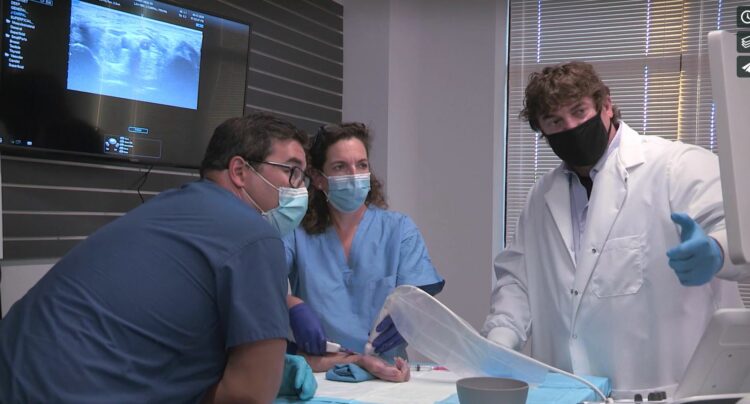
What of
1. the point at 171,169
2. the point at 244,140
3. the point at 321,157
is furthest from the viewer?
the point at 171,169

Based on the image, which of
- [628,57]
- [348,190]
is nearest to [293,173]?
[348,190]

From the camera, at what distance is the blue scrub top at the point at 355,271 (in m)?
2.35

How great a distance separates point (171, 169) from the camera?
3221 millimetres

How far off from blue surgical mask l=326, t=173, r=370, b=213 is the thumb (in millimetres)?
1217

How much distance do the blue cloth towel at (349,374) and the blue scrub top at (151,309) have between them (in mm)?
474

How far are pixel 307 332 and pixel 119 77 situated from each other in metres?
1.29

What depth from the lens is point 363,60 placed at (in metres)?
4.37

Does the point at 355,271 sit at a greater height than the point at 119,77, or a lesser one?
lesser

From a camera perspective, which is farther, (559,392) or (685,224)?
Answer: (559,392)

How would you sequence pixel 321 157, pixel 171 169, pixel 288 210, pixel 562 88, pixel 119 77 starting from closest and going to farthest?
pixel 288 210 < pixel 562 88 < pixel 321 157 < pixel 119 77 < pixel 171 169

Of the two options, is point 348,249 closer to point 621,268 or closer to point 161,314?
point 621,268

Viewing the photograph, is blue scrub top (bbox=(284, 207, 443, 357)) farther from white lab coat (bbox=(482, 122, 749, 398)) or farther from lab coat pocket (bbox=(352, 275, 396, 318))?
white lab coat (bbox=(482, 122, 749, 398))

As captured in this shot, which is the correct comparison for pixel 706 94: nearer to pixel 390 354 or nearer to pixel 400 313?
pixel 390 354

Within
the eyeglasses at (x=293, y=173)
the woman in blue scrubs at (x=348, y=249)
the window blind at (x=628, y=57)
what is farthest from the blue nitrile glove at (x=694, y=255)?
the window blind at (x=628, y=57)
